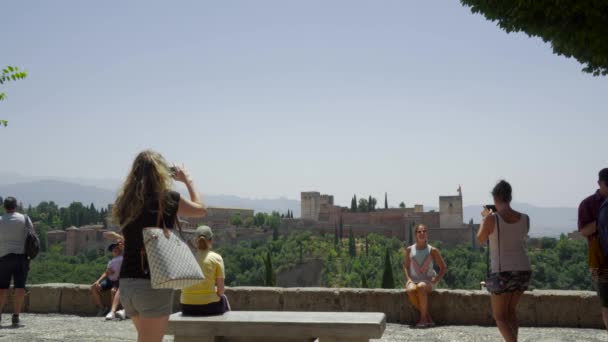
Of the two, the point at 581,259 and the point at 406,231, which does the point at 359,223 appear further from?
the point at 581,259

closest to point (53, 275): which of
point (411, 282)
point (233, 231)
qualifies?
point (411, 282)

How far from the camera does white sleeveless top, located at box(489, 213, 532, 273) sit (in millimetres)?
4547

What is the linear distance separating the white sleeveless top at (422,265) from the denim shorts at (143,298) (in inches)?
167

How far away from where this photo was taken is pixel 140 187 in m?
3.19

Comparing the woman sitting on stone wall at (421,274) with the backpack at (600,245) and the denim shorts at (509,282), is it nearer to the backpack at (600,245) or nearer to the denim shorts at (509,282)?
the denim shorts at (509,282)

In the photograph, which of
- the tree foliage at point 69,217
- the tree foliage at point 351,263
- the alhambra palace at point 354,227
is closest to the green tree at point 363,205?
the alhambra palace at point 354,227

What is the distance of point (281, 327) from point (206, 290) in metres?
0.82

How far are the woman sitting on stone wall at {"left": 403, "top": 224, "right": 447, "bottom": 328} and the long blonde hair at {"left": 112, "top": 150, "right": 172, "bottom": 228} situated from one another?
419cm

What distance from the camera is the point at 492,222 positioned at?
461cm

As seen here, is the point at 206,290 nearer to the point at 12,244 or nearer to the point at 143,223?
the point at 143,223

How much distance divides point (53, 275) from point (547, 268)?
1536 inches

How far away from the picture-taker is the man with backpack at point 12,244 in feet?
21.6

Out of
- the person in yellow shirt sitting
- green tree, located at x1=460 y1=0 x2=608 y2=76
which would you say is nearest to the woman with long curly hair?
the person in yellow shirt sitting

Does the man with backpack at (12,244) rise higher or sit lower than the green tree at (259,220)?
lower
